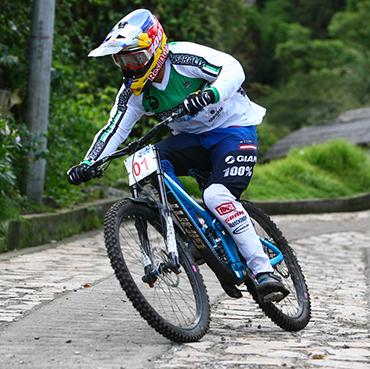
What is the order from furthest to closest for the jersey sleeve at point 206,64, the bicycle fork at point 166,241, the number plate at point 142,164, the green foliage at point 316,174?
the green foliage at point 316,174, the jersey sleeve at point 206,64, the number plate at point 142,164, the bicycle fork at point 166,241

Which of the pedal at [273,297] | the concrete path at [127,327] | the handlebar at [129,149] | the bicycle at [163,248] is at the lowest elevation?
the concrete path at [127,327]

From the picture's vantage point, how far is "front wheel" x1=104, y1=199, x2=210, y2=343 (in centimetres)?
332

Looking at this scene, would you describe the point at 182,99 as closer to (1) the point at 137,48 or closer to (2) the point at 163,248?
(1) the point at 137,48

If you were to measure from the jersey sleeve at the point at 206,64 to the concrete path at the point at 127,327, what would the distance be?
138cm

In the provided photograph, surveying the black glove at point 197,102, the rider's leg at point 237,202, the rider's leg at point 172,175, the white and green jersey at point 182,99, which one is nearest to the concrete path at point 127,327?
the rider's leg at point 237,202

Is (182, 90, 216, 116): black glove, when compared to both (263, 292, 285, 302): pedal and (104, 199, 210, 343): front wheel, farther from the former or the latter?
(263, 292, 285, 302): pedal

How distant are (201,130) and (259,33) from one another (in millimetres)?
35909

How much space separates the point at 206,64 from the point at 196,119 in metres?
0.32

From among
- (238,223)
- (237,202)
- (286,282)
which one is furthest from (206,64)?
(286,282)

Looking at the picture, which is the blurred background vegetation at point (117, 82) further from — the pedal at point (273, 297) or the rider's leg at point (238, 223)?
the pedal at point (273, 297)

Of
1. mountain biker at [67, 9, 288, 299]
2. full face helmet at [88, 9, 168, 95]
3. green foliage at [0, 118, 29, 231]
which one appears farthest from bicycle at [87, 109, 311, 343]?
green foliage at [0, 118, 29, 231]

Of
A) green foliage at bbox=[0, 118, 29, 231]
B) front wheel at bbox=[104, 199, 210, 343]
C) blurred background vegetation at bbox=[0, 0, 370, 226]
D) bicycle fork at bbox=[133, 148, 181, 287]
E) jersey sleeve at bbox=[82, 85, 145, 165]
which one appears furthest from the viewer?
blurred background vegetation at bbox=[0, 0, 370, 226]

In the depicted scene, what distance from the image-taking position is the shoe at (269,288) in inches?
148

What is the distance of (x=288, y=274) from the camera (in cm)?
433
